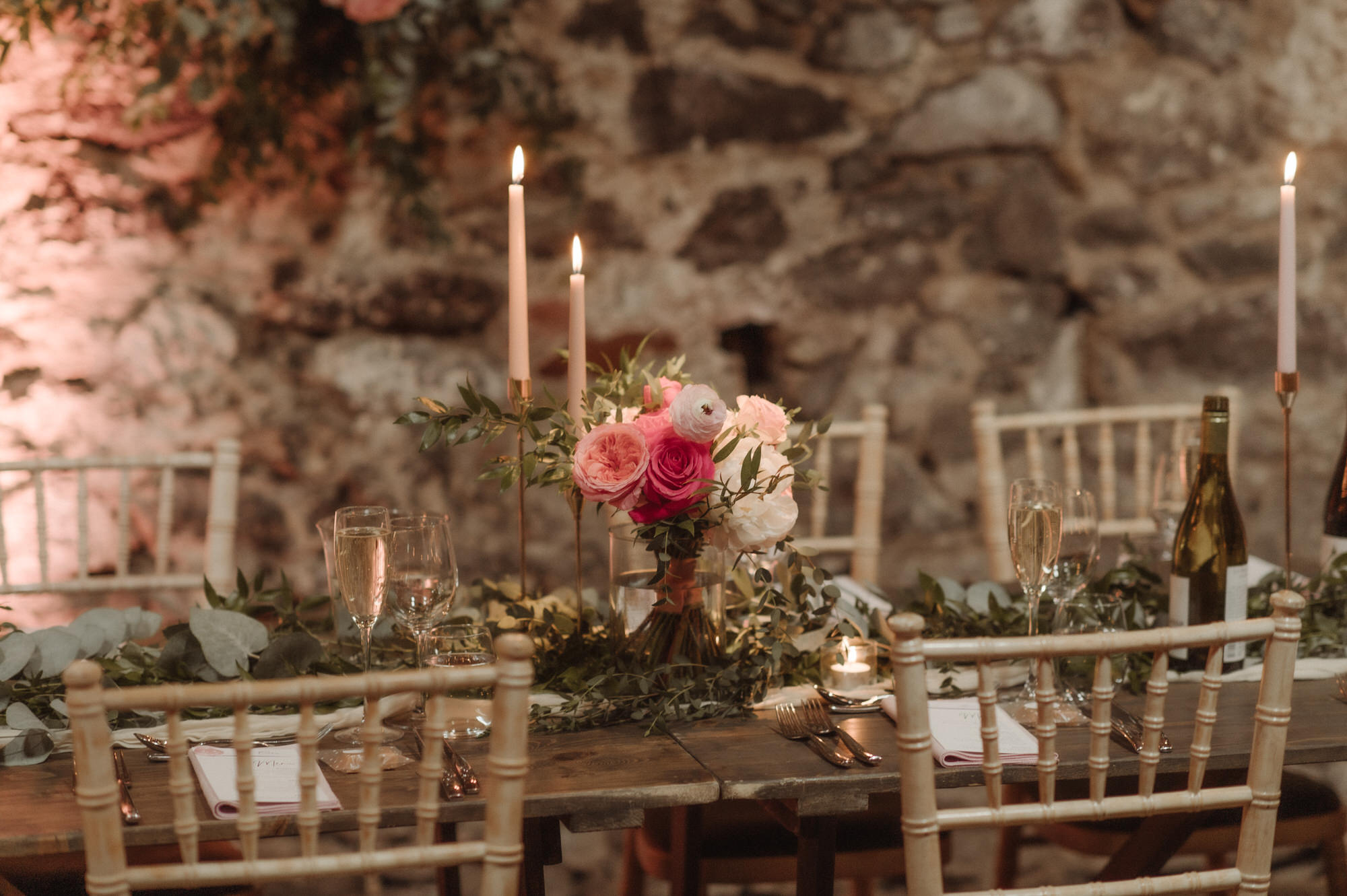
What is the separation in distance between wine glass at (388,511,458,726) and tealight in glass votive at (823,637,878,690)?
405mm

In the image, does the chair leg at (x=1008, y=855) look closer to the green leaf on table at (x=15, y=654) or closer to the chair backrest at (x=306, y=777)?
the chair backrest at (x=306, y=777)

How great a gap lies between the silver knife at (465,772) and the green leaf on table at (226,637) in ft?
0.87

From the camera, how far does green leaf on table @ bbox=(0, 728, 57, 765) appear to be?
107 centimetres

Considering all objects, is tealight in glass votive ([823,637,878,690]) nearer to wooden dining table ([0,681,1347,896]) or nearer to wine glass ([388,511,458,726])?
wooden dining table ([0,681,1347,896])

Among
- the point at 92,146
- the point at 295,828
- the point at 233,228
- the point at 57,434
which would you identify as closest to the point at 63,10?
the point at 92,146

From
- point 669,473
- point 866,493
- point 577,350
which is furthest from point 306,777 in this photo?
point 866,493

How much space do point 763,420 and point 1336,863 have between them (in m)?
1.06

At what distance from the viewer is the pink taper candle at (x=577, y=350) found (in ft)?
3.91

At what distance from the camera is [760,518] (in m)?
1.13

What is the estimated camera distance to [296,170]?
209cm

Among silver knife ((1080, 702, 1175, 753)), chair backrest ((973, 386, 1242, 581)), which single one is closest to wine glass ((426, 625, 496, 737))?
silver knife ((1080, 702, 1175, 753))

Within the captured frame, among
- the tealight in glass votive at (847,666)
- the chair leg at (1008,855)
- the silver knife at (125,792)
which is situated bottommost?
the chair leg at (1008,855)

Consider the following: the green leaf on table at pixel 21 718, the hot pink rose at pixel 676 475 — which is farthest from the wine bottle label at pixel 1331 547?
the green leaf on table at pixel 21 718

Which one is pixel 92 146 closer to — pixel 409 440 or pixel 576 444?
pixel 409 440
